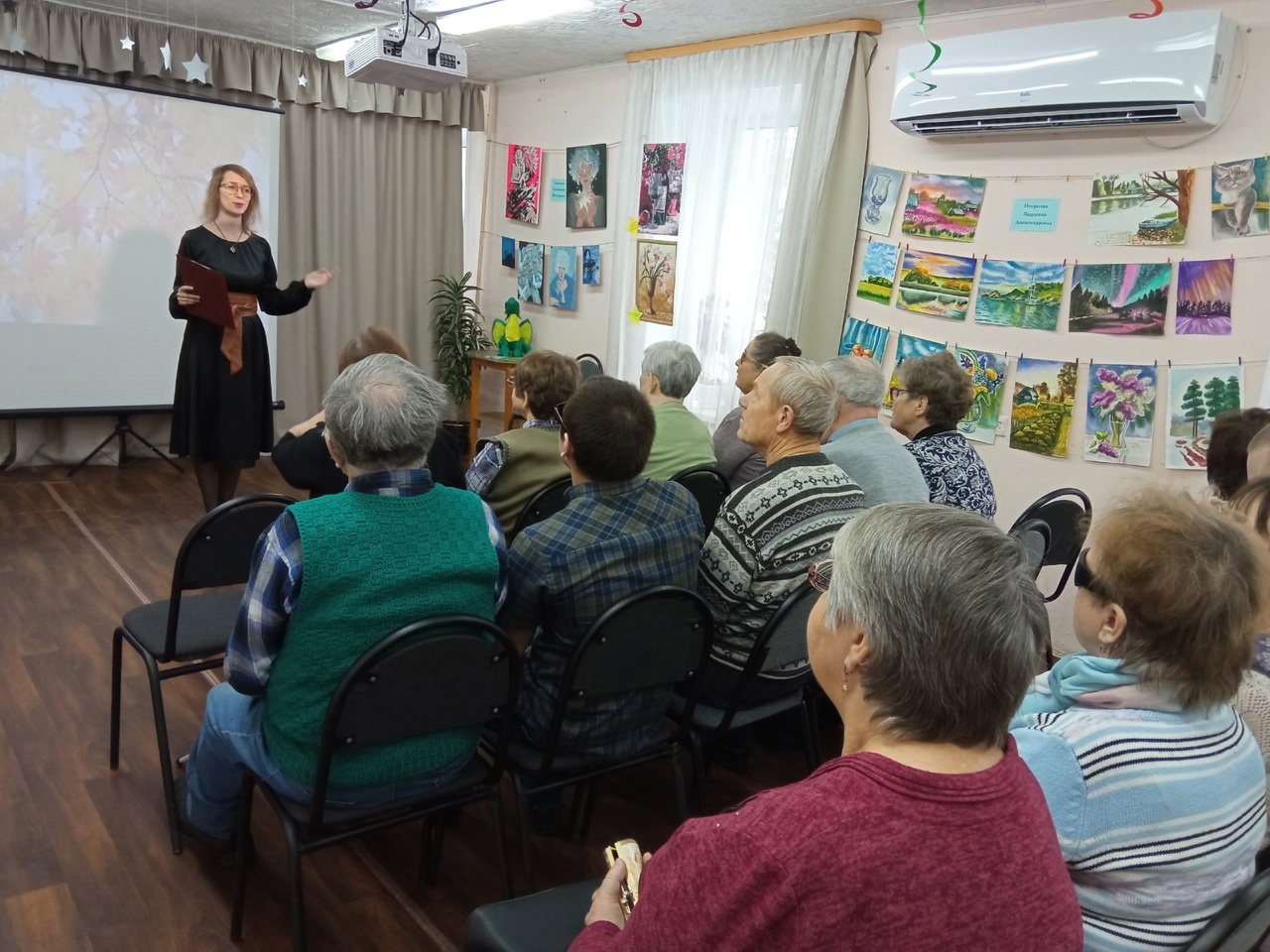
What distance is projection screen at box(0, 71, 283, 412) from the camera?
480cm

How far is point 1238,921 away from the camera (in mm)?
1053

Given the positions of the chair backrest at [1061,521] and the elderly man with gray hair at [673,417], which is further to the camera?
the elderly man with gray hair at [673,417]

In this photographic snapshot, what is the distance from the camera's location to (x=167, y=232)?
523 cm

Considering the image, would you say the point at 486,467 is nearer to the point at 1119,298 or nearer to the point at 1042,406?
the point at 1042,406

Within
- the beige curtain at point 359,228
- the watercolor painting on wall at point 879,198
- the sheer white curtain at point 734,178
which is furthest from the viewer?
the beige curtain at point 359,228

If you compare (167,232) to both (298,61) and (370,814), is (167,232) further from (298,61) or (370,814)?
(370,814)

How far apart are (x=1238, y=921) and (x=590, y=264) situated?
530 cm

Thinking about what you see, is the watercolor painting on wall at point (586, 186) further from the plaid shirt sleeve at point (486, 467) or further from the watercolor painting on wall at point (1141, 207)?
the plaid shirt sleeve at point (486, 467)

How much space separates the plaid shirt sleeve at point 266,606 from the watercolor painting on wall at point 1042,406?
10.4 ft

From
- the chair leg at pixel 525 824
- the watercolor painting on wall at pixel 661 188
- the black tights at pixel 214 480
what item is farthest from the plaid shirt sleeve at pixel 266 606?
the watercolor painting on wall at pixel 661 188

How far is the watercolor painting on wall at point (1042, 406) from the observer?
372cm

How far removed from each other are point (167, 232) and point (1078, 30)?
4587mm

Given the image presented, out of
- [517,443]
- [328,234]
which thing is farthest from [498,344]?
[517,443]

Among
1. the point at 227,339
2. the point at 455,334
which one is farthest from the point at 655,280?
the point at 227,339
